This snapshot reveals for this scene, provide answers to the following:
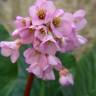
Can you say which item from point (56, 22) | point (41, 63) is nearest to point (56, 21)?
point (56, 22)

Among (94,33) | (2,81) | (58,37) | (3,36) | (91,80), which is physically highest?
(58,37)

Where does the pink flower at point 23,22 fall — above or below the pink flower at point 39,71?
above

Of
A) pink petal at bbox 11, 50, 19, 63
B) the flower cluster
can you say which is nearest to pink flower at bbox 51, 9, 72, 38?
the flower cluster

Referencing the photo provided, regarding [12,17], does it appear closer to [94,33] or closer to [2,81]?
[94,33]

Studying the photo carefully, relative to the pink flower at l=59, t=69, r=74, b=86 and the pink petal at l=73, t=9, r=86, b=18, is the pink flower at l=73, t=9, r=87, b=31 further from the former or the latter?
the pink flower at l=59, t=69, r=74, b=86

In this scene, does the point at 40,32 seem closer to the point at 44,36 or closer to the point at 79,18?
the point at 44,36

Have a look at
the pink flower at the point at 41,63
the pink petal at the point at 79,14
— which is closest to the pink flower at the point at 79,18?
the pink petal at the point at 79,14

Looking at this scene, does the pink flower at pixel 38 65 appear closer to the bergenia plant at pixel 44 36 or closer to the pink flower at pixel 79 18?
the bergenia plant at pixel 44 36

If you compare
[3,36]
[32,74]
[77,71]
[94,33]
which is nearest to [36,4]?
[32,74]
